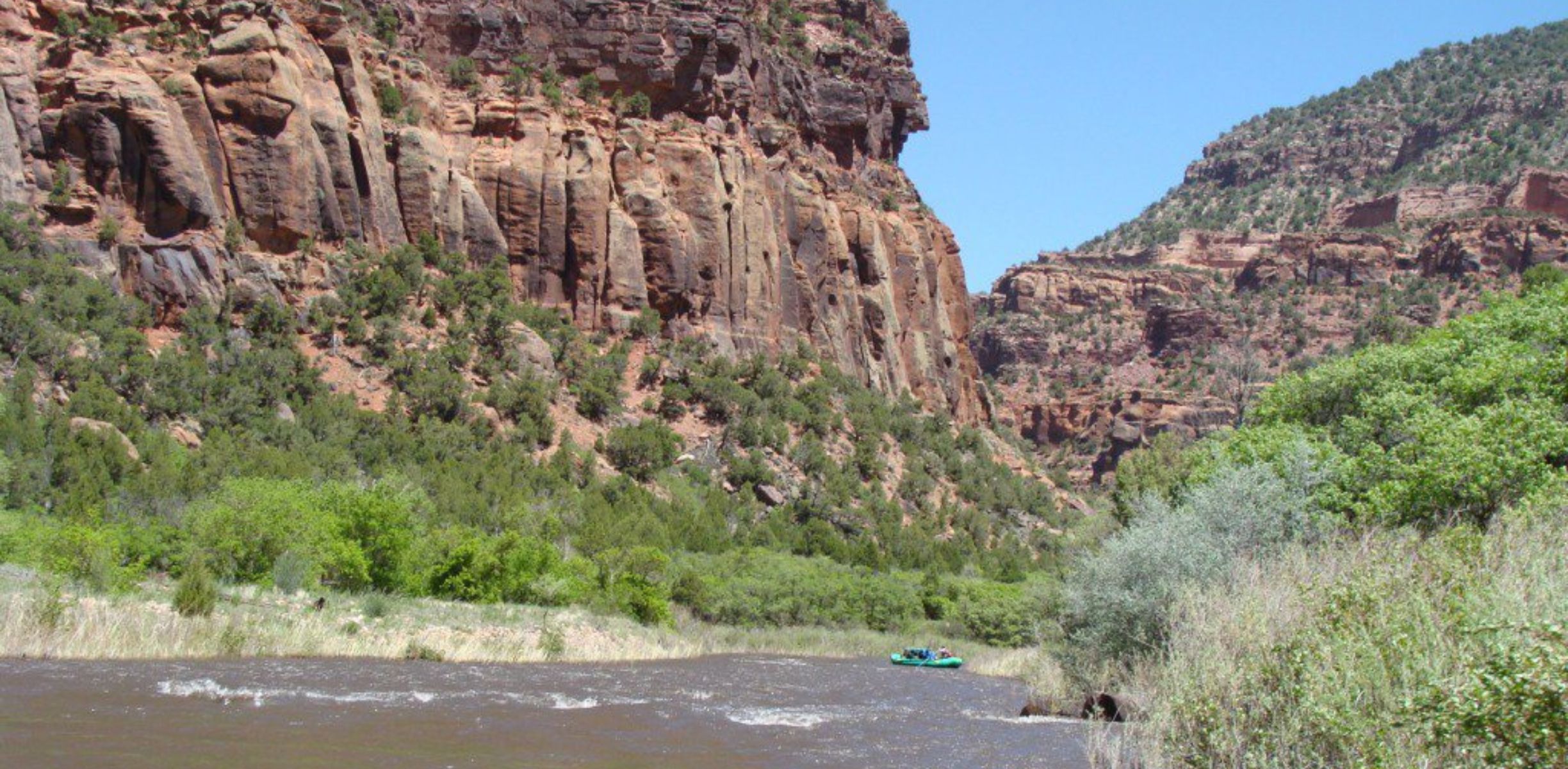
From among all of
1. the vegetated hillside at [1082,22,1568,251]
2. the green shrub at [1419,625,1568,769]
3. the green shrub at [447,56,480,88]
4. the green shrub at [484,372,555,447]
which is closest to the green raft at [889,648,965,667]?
the green shrub at [484,372,555,447]

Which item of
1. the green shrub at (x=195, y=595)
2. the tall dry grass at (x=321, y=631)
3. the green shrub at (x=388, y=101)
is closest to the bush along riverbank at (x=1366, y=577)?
the tall dry grass at (x=321, y=631)

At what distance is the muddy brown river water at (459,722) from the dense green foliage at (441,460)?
7.64 metres

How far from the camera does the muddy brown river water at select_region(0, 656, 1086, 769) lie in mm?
15297

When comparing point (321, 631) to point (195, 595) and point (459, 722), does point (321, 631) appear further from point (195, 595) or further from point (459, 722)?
point (459, 722)

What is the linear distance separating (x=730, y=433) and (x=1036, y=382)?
72179 millimetres

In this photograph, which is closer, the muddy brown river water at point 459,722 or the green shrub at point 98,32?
the muddy brown river water at point 459,722

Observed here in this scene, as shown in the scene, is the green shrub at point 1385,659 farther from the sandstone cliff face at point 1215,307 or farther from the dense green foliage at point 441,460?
the sandstone cliff face at point 1215,307

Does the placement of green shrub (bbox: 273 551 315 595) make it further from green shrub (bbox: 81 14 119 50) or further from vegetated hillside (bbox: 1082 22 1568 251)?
vegetated hillside (bbox: 1082 22 1568 251)

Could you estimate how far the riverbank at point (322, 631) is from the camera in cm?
2234

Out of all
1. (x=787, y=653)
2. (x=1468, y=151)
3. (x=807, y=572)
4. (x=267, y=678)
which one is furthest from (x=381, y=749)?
(x=1468, y=151)

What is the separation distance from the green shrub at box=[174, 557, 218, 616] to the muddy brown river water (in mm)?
2331

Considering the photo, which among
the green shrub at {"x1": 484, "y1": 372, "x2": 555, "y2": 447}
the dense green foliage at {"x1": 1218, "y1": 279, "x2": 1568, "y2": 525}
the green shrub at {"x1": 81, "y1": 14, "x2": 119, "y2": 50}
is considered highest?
the green shrub at {"x1": 81, "y1": 14, "x2": 119, "y2": 50}

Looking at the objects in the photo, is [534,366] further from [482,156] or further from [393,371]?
[482,156]

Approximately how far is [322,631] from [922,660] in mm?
19171
